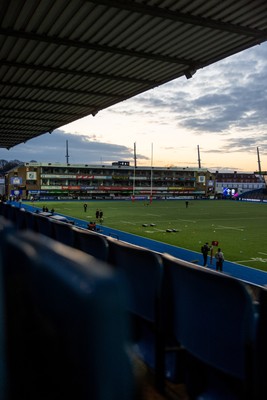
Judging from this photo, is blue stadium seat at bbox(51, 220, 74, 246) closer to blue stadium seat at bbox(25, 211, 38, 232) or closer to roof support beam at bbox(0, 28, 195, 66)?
blue stadium seat at bbox(25, 211, 38, 232)

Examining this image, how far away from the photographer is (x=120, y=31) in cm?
1015

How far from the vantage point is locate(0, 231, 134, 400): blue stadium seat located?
910mm

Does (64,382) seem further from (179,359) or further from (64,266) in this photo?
(179,359)

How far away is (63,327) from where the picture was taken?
101 cm

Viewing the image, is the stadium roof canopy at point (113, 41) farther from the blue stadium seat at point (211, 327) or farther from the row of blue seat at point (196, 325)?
the blue stadium seat at point (211, 327)

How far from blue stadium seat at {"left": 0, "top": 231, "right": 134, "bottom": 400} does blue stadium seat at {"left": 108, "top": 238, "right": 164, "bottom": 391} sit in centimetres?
193

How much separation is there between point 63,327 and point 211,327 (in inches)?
72.6

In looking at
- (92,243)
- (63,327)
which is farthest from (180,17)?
(63,327)

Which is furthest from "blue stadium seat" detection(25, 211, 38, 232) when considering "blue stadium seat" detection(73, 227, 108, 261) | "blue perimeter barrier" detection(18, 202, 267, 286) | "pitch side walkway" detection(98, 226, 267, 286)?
"pitch side walkway" detection(98, 226, 267, 286)

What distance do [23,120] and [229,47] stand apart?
47.1 ft

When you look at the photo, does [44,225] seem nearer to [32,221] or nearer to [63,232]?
[32,221]

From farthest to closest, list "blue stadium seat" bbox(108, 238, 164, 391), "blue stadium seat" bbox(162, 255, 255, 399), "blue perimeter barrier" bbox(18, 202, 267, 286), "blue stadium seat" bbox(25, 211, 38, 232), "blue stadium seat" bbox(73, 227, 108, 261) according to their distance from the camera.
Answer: "blue perimeter barrier" bbox(18, 202, 267, 286) → "blue stadium seat" bbox(25, 211, 38, 232) → "blue stadium seat" bbox(73, 227, 108, 261) → "blue stadium seat" bbox(108, 238, 164, 391) → "blue stadium seat" bbox(162, 255, 255, 399)

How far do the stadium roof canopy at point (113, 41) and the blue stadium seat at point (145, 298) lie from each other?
22.0ft

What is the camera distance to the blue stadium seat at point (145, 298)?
315 centimetres
